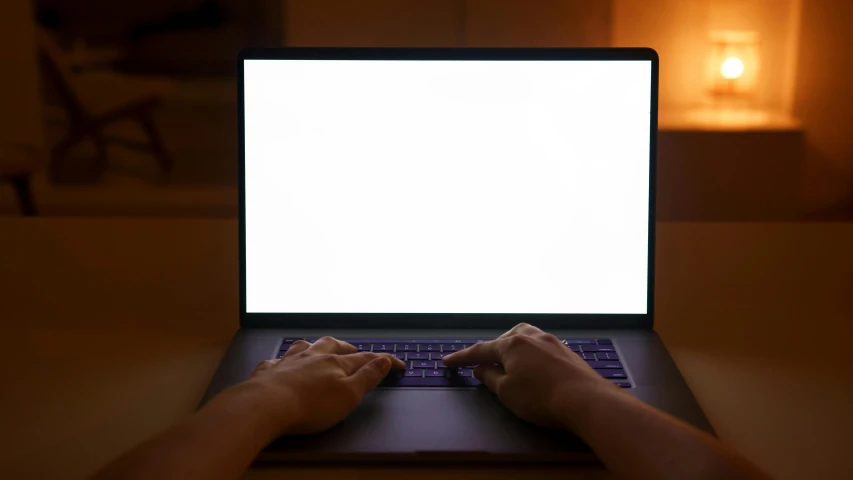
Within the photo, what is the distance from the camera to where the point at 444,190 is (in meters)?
0.80

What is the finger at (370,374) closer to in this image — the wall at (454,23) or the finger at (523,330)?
the finger at (523,330)

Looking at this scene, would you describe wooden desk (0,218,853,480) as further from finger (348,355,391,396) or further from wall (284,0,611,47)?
wall (284,0,611,47)

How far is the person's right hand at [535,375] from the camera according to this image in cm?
57

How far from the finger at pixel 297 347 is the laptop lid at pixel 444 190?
9 cm

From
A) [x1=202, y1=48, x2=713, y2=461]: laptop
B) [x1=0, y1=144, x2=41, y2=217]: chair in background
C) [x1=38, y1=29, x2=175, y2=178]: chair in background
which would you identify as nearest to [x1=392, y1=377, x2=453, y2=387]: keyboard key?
[x1=202, y1=48, x2=713, y2=461]: laptop

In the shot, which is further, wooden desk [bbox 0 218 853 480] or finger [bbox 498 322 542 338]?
finger [bbox 498 322 542 338]

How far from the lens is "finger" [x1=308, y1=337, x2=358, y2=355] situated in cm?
68

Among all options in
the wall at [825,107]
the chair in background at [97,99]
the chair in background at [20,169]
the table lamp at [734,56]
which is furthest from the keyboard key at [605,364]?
the chair in background at [20,169]

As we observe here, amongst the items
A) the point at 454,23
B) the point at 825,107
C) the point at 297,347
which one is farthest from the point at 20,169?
the point at 825,107

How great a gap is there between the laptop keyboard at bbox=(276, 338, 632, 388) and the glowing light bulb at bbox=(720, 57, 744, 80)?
3.20ft

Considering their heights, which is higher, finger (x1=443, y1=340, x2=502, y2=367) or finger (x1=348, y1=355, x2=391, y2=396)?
finger (x1=443, y1=340, x2=502, y2=367)

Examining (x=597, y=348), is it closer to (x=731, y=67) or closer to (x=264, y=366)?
(x=264, y=366)

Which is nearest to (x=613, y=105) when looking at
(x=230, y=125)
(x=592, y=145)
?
(x=592, y=145)

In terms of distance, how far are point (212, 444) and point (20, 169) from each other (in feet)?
4.62
